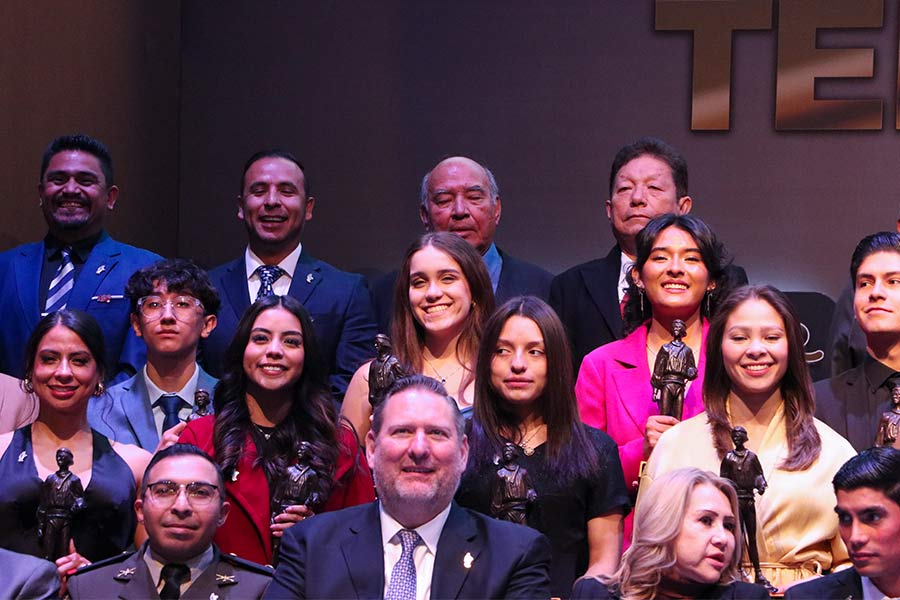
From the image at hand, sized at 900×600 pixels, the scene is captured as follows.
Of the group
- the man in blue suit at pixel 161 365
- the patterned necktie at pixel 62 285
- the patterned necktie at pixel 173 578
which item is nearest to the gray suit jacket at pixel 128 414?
the man in blue suit at pixel 161 365

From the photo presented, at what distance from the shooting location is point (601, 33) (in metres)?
7.04

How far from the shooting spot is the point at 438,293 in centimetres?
461

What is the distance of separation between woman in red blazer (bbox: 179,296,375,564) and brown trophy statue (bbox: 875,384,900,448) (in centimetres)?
150

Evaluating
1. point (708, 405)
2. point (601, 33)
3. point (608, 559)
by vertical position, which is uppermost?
point (601, 33)

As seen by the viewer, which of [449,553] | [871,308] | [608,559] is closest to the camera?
[449,553]

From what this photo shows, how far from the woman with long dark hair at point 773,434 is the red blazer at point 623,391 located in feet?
0.84

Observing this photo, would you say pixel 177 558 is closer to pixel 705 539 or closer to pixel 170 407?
pixel 170 407

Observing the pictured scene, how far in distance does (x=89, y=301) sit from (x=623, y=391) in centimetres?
212

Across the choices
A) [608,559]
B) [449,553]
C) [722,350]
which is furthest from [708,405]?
[449,553]

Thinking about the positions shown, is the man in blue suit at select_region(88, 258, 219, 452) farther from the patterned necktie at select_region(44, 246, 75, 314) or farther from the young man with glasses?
the young man with glasses

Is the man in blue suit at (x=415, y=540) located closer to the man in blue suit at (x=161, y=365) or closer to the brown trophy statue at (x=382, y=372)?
the brown trophy statue at (x=382, y=372)

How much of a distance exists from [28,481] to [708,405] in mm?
1992

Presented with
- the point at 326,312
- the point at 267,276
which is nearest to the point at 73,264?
the point at 267,276

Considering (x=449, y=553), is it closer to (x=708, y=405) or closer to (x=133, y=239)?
(x=708, y=405)
